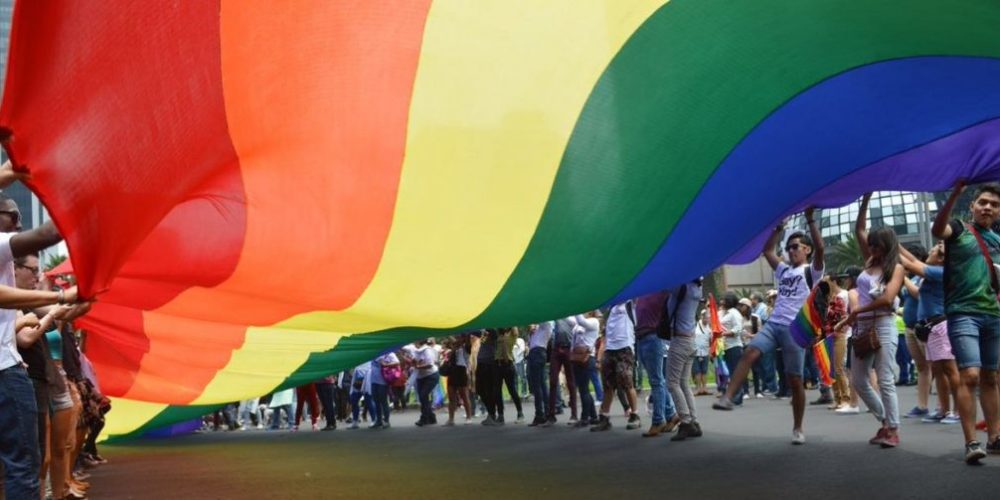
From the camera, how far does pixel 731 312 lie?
48.3 feet

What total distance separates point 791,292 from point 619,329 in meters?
2.80

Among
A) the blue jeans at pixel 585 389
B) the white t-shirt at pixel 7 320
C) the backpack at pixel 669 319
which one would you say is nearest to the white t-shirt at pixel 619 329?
the blue jeans at pixel 585 389

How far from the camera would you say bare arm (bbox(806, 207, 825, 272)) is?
23.1ft

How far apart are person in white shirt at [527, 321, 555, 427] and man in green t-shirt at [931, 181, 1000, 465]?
6706 mm

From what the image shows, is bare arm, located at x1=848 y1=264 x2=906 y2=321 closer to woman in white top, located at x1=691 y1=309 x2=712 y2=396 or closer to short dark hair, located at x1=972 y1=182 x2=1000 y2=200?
short dark hair, located at x1=972 y1=182 x2=1000 y2=200

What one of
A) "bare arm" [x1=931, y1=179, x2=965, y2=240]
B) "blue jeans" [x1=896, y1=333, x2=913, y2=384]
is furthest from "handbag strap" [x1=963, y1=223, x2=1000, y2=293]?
"blue jeans" [x1=896, y1=333, x2=913, y2=384]

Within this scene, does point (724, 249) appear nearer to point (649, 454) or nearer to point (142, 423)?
point (649, 454)

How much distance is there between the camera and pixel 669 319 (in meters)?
8.31

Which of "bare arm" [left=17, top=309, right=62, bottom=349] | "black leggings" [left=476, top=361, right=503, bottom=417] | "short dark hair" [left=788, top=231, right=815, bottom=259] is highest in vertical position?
"short dark hair" [left=788, top=231, right=815, bottom=259]

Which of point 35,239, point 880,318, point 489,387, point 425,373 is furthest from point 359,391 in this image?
point 35,239

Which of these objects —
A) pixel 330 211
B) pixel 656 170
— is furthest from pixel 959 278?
pixel 330 211

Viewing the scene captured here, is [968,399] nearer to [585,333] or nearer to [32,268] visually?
[32,268]

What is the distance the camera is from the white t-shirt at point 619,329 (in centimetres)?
988

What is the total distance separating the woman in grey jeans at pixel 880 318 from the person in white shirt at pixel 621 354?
3.05 meters
